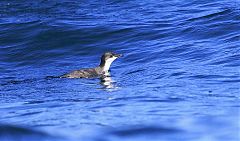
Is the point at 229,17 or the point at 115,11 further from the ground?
the point at 115,11

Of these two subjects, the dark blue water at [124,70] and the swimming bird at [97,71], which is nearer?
the dark blue water at [124,70]

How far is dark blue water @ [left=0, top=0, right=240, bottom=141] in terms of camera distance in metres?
10.3

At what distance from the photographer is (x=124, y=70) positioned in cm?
2095

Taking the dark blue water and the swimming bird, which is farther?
the swimming bird

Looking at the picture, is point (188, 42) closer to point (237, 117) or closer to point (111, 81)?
point (111, 81)

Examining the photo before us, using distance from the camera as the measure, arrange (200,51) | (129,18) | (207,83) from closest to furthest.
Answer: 1. (207,83)
2. (200,51)
3. (129,18)

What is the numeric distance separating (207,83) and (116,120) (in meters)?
5.23

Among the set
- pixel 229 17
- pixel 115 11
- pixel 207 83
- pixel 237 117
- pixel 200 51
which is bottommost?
pixel 237 117

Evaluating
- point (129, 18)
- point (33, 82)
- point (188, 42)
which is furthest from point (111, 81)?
point (129, 18)

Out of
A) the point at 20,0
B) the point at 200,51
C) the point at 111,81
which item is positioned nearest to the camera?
the point at 111,81

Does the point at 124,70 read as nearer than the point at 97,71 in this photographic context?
No

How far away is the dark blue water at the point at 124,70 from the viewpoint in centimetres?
1033

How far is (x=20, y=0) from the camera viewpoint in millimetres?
33188

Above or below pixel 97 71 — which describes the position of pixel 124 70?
above
